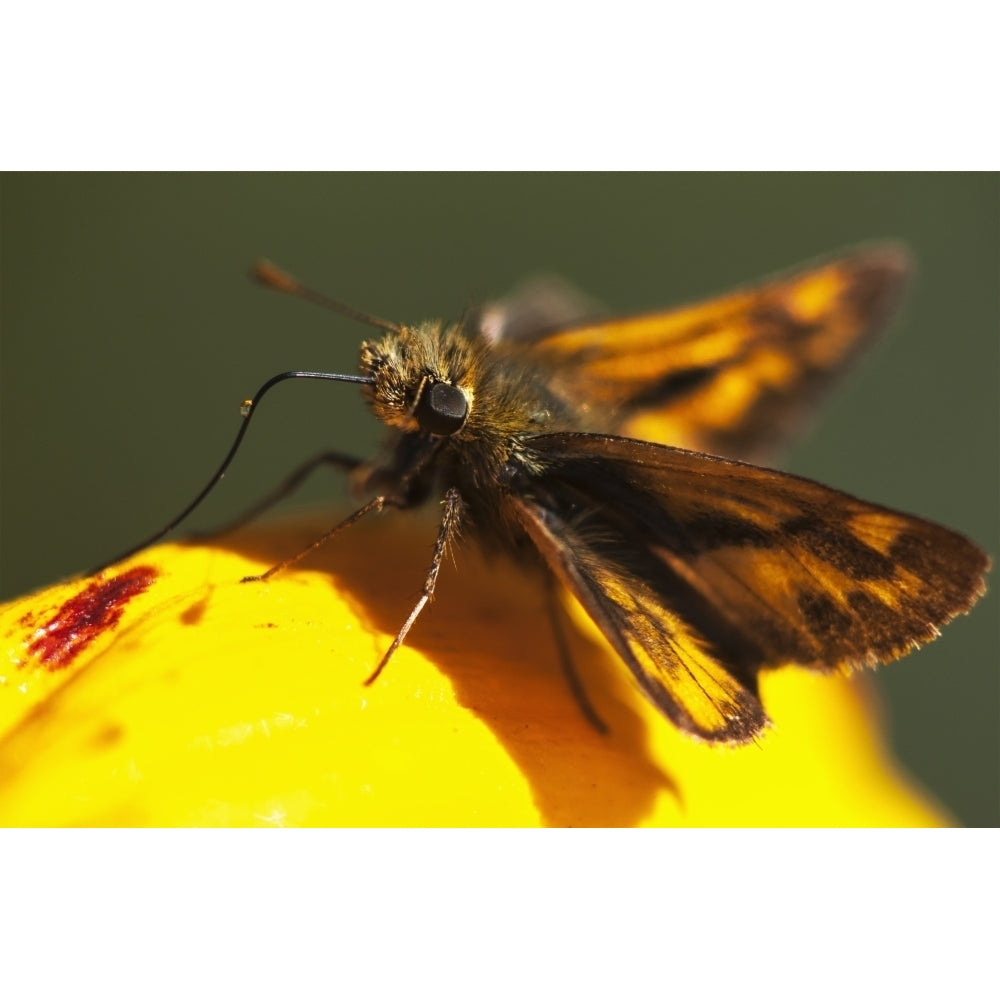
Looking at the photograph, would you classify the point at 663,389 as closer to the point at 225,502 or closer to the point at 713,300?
the point at 713,300

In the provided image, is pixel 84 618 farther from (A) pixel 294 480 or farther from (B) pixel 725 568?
(B) pixel 725 568

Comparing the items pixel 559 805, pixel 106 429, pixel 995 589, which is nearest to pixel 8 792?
pixel 559 805

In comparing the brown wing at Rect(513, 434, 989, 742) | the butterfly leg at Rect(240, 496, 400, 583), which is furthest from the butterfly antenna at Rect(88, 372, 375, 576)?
the brown wing at Rect(513, 434, 989, 742)

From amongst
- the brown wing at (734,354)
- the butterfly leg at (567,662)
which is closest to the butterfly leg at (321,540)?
the butterfly leg at (567,662)

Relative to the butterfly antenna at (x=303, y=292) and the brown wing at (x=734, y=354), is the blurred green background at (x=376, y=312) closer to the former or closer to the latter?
the brown wing at (x=734, y=354)

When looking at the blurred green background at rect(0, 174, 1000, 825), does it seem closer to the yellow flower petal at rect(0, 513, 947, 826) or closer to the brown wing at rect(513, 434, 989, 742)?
the yellow flower petal at rect(0, 513, 947, 826)

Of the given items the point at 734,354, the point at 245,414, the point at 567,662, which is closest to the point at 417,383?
the point at 245,414
